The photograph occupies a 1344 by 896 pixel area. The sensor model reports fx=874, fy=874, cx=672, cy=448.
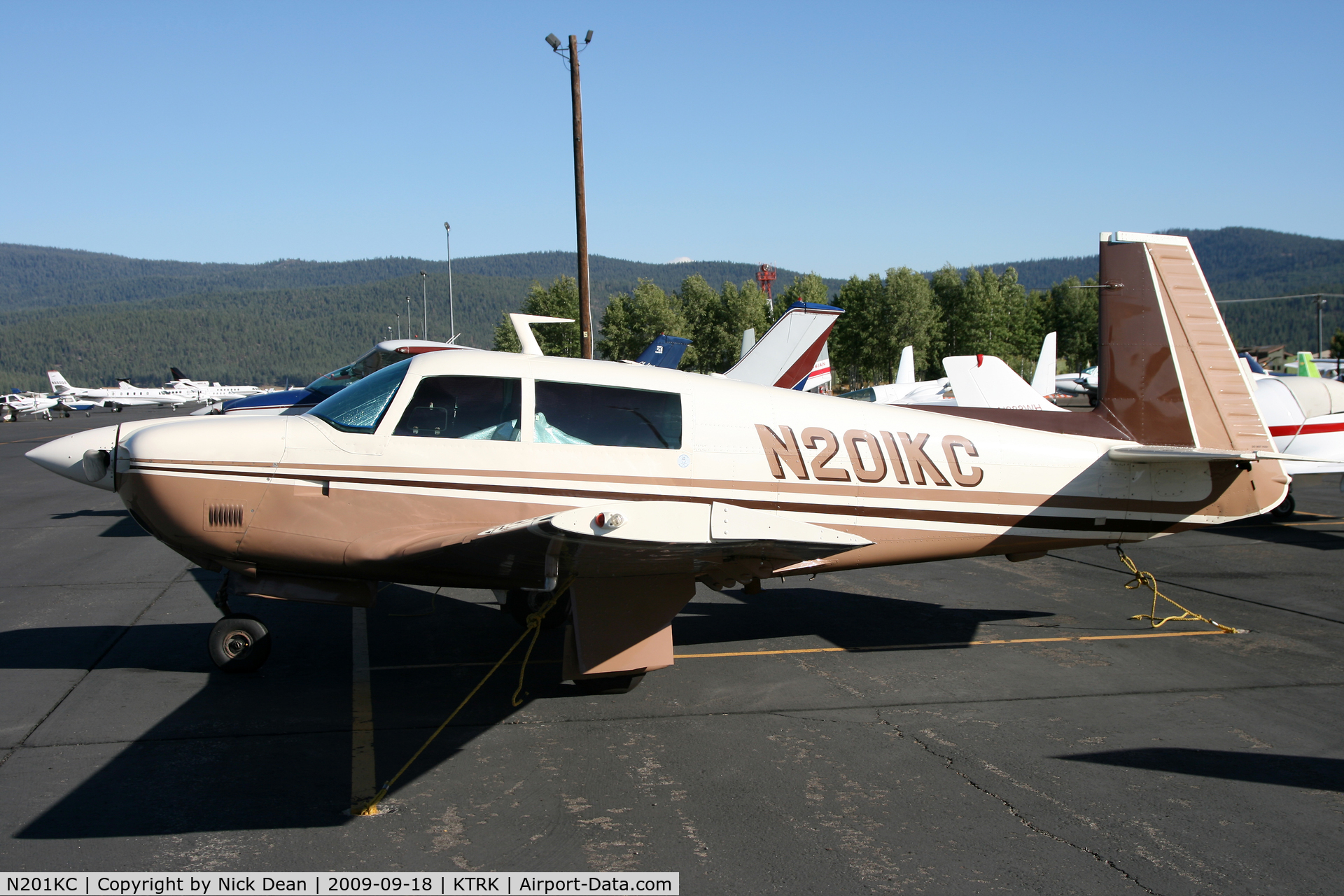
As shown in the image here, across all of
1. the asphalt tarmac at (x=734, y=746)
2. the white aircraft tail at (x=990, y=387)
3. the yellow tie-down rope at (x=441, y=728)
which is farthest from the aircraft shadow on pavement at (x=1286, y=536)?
the yellow tie-down rope at (x=441, y=728)

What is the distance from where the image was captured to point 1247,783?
4621 millimetres

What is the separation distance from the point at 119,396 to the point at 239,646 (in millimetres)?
79823

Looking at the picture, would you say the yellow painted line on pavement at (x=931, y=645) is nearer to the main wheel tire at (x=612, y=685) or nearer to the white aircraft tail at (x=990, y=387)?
the main wheel tire at (x=612, y=685)

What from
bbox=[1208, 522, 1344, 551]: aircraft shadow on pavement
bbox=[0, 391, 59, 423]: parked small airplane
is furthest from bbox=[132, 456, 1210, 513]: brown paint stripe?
bbox=[0, 391, 59, 423]: parked small airplane

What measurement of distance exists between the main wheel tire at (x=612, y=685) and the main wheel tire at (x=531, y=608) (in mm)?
1278

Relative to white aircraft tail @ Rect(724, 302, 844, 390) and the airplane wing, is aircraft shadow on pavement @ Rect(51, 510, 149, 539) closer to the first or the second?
the airplane wing

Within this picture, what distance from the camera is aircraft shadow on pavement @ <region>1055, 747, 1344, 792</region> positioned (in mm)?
4664

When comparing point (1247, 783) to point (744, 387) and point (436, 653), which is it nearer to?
point (744, 387)

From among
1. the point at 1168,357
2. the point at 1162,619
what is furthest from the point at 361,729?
the point at 1162,619

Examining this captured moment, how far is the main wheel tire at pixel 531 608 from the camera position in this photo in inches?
293

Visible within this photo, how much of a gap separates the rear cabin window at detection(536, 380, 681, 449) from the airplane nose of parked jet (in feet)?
9.67

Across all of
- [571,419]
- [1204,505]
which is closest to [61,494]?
[571,419]

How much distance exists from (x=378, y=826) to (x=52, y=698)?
3.25 meters

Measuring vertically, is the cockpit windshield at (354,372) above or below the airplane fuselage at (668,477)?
above
